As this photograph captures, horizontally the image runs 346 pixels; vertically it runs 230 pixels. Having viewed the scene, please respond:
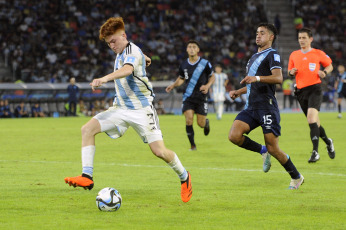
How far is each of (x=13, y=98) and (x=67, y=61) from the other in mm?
6464

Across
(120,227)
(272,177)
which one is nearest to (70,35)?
(272,177)

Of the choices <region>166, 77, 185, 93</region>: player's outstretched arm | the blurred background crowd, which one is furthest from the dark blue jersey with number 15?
the blurred background crowd

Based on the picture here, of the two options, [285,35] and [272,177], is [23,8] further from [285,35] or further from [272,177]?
[272,177]

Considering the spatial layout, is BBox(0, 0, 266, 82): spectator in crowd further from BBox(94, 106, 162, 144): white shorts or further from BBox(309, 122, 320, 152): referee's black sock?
BBox(94, 106, 162, 144): white shorts

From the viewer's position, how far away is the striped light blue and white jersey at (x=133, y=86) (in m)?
8.30

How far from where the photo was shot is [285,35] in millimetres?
50438

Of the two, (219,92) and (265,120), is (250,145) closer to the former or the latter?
(265,120)


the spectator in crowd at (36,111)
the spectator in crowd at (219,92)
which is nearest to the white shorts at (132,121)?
the spectator in crowd at (219,92)

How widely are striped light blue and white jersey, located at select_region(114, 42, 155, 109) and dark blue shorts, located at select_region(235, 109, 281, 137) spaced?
189 cm

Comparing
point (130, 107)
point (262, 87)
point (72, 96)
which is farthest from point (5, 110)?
point (130, 107)

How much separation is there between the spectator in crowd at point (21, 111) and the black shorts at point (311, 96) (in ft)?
76.0

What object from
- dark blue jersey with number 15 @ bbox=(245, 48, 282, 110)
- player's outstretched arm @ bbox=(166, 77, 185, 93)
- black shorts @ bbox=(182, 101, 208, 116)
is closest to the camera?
dark blue jersey with number 15 @ bbox=(245, 48, 282, 110)

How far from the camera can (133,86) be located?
8367 mm

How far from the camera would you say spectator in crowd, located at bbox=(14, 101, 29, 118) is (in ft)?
113
